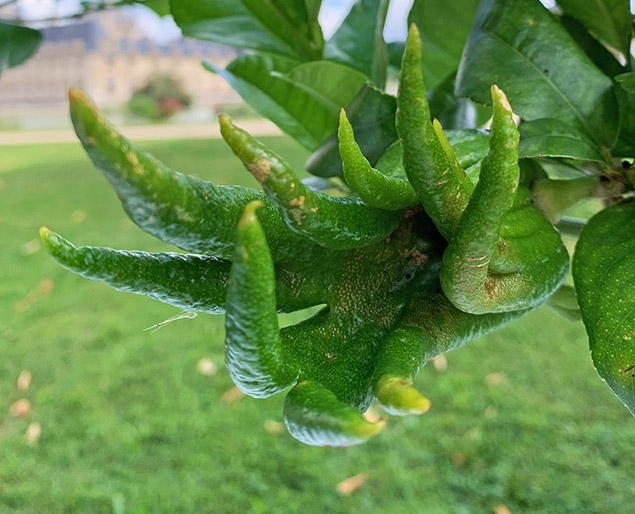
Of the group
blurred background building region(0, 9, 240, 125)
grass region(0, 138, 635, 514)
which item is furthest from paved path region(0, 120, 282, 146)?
grass region(0, 138, 635, 514)

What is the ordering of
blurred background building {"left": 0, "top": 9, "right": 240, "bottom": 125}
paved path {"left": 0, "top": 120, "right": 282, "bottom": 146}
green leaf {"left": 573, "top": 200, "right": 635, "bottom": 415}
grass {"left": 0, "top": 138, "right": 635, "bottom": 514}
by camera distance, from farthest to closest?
blurred background building {"left": 0, "top": 9, "right": 240, "bottom": 125} < paved path {"left": 0, "top": 120, "right": 282, "bottom": 146} < grass {"left": 0, "top": 138, "right": 635, "bottom": 514} < green leaf {"left": 573, "top": 200, "right": 635, "bottom": 415}

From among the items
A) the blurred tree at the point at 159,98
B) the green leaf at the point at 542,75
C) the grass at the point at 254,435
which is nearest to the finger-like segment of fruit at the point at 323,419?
the green leaf at the point at 542,75

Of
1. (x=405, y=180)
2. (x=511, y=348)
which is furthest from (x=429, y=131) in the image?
(x=511, y=348)

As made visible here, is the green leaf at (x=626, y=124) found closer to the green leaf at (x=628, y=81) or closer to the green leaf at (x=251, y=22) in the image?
the green leaf at (x=628, y=81)

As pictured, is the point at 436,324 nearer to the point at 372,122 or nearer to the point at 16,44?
the point at 372,122

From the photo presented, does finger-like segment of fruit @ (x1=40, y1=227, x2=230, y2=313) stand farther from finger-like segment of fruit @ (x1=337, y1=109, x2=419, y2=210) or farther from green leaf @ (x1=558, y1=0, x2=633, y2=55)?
green leaf @ (x1=558, y1=0, x2=633, y2=55)

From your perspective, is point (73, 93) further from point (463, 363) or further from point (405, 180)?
point (463, 363)
